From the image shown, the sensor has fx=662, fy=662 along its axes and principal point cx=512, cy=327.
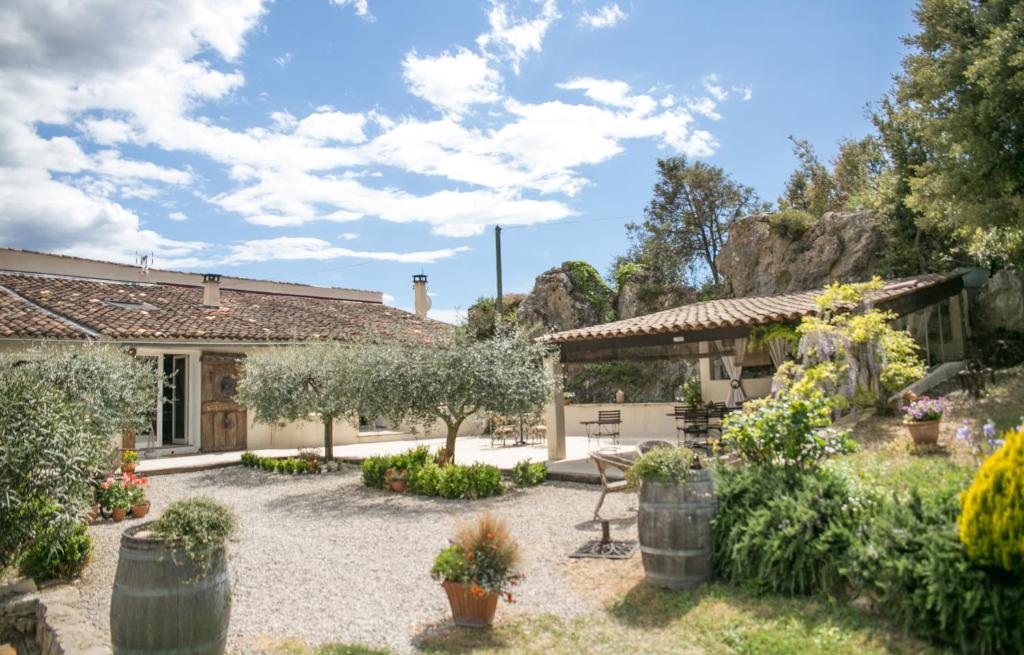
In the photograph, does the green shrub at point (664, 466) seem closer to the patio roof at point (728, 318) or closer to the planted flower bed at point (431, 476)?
the planted flower bed at point (431, 476)

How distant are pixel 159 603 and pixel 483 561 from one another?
77.9 inches

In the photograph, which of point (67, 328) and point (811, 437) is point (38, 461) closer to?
point (811, 437)

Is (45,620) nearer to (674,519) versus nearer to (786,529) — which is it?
(674,519)

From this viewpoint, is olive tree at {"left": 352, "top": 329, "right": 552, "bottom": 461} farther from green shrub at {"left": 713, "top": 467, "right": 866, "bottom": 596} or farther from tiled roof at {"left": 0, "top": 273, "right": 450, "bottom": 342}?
green shrub at {"left": 713, "top": 467, "right": 866, "bottom": 596}

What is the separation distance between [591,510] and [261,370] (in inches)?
297

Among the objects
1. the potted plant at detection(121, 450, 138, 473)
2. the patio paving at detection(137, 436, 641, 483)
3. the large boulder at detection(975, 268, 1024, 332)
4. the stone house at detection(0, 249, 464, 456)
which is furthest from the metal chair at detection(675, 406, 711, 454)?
the potted plant at detection(121, 450, 138, 473)

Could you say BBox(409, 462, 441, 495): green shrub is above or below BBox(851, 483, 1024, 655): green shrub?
below

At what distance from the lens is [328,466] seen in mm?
13273

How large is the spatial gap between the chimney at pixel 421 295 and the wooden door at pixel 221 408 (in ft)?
35.6

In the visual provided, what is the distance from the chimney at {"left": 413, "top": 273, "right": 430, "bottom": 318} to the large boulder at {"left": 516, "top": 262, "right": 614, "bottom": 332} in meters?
3.92

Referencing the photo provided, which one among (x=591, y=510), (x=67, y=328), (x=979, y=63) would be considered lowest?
(x=591, y=510)

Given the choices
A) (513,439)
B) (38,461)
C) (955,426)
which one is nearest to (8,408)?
(38,461)

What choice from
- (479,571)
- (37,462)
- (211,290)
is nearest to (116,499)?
(37,462)

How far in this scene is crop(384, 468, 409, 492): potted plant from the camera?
420 inches
